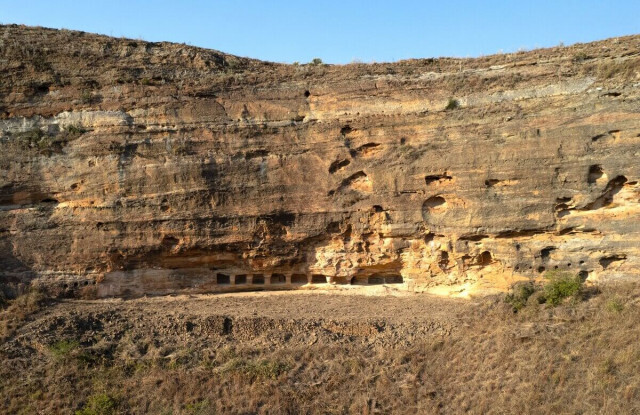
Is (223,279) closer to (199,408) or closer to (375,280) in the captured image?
(375,280)

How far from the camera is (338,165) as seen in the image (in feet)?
41.9

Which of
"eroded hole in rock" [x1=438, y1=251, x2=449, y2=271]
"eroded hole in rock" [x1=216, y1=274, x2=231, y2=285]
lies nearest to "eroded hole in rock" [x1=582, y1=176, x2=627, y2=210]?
"eroded hole in rock" [x1=438, y1=251, x2=449, y2=271]

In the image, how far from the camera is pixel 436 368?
33.6 feet

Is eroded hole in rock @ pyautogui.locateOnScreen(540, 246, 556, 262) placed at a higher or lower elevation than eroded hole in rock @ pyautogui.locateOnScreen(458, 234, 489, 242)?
lower

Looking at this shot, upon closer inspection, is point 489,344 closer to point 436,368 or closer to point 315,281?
point 436,368

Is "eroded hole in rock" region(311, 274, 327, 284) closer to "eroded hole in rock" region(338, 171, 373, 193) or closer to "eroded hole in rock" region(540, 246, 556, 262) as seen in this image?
"eroded hole in rock" region(338, 171, 373, 193)

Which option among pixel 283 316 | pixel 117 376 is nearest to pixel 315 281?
pixel 283 316

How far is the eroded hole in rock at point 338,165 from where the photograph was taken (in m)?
12.7

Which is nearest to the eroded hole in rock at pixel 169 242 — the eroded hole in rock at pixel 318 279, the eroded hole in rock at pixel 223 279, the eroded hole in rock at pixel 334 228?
the eroded hole in rock at pixel 223 279

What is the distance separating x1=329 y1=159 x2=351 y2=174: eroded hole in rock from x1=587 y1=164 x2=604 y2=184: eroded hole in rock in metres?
5.09

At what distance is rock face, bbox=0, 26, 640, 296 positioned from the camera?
1164cm

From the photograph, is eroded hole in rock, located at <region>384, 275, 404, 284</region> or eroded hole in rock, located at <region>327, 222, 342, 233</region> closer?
eroded hole in rock, located at <region>327, 222, 342, 233</region>

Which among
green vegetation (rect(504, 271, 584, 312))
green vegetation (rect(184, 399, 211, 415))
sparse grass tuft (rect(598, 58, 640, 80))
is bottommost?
green vegetation (rect(184, 399, 211, 415))

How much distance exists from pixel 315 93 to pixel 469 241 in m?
5.02
